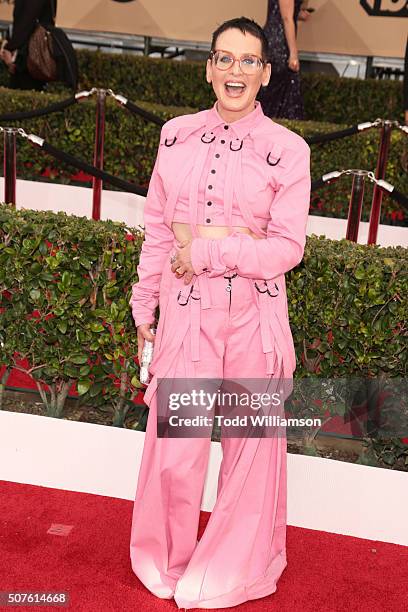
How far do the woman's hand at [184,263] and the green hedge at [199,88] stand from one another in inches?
297

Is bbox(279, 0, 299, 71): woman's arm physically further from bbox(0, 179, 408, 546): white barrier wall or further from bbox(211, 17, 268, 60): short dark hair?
bbox(211, 17, 268, 60): short dark hair

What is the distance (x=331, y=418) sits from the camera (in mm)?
4508

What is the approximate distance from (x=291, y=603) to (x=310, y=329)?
1.34 m

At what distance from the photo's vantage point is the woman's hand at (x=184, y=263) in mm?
3031

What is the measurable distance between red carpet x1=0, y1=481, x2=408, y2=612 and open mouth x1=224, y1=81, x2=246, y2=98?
178 centimetres

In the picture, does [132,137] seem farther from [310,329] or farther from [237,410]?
[237,410]

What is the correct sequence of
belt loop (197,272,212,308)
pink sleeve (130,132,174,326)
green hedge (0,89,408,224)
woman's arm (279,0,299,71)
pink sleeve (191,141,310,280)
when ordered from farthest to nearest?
green hedge (0,89,408,224) < woman's arm (279,0,299,71) < pink sleeve (130,132,174,326) < belt loop (197,272,212,308) < pink sleeve (191,141,310,280)

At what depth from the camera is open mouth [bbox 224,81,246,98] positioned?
302 cm

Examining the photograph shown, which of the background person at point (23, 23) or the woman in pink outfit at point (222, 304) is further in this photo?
the background person at point (23, 23)

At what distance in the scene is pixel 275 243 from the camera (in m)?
3.00

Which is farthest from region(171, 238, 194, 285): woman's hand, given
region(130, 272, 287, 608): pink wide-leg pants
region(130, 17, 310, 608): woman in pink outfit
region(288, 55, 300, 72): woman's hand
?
region(288, 55, 300, 72): woman's hand

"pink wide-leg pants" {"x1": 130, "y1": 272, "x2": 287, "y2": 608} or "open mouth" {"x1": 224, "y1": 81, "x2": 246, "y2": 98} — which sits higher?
"open mouth" {"x1": 224, "y1": 81, "x2": 246, "y2": 98}

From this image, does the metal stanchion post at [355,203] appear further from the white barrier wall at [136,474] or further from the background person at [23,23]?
the background person at [23,23]

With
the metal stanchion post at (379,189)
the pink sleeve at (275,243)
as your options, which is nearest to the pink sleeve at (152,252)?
the pink sleeve at (275,243)
